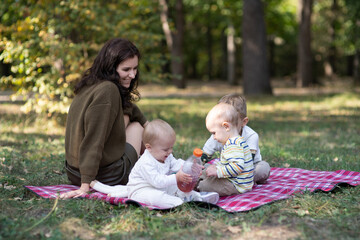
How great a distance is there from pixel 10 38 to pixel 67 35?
3.55ft

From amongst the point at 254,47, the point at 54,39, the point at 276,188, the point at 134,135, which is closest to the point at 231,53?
the point at 254,47

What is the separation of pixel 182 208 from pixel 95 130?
1.03 metres

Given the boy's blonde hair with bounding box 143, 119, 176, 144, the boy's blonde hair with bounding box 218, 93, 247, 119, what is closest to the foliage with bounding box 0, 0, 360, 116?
the boy's blonde hair with bounding box 218, 93, 247, 119

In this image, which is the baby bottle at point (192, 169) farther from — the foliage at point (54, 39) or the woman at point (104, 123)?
the foliage at point (54, 39)

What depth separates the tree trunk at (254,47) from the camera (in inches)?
527

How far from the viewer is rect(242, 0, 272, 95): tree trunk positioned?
13391mm

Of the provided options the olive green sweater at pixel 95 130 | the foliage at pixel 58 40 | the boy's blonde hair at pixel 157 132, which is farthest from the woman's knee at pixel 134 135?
the foliage at pixel 58 40

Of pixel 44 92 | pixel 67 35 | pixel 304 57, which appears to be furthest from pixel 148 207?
pixel 304 57

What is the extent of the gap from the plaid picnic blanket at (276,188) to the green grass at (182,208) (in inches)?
3.1

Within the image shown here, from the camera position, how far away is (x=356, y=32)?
800 inches

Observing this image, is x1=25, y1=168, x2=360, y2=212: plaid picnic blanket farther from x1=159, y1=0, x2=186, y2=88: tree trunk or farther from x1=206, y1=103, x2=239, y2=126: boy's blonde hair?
x1=159, y1=0, x2=186, y2=88: tree trunk

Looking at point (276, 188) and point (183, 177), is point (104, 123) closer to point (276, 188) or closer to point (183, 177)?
point (183, 177)

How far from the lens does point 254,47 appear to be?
1355 centimetres

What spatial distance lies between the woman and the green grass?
1.38 feet
